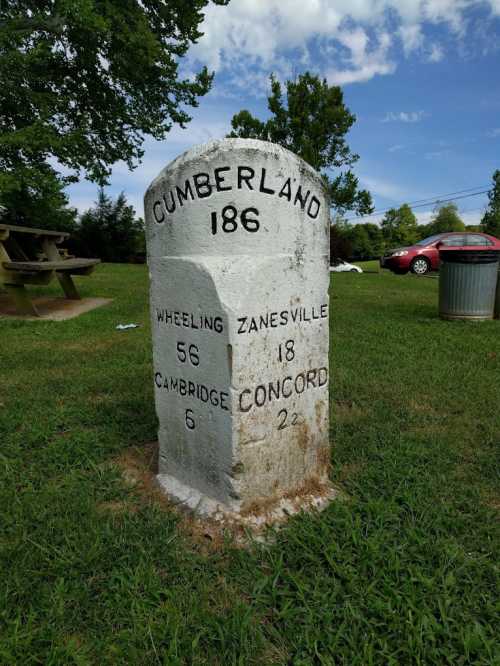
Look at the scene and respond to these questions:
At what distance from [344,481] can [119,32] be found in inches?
551

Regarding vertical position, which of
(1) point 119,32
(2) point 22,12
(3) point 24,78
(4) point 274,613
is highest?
(2) point 22,12

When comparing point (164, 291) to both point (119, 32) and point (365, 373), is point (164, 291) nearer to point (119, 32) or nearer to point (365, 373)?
point (365, 373)

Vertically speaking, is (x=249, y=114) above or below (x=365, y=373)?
above

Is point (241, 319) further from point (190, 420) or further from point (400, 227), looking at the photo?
point (400, 227)

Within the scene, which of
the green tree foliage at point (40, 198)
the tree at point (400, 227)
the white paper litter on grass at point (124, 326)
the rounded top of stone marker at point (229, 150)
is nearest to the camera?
the rounded top of stone marker at point (229, 150)

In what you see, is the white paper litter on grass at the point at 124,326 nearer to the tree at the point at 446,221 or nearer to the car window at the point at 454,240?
the car window at the point at 454,240

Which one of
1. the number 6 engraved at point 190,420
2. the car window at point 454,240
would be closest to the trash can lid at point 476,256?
the number 6 engraved at point 190,420

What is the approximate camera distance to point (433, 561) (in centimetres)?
181

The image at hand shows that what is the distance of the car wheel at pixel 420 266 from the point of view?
47.0ft

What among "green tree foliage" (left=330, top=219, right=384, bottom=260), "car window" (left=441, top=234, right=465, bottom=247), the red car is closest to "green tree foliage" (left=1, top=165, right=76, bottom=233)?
the red car

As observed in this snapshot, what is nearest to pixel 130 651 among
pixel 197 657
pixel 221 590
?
pixel 197 657

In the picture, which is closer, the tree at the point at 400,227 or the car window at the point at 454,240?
the car window at the point at 454,240

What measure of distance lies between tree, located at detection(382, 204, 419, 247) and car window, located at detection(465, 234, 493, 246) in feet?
129

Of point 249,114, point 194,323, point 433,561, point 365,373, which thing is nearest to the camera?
point 433,561
